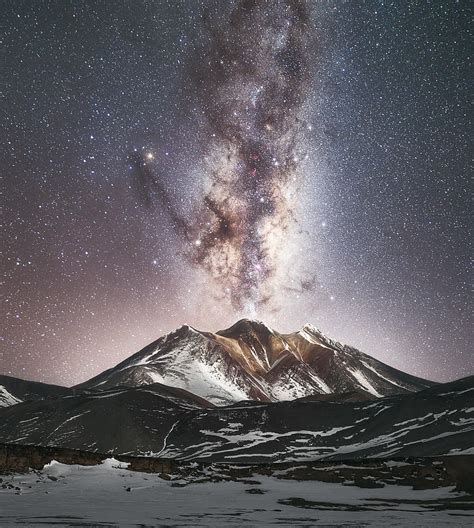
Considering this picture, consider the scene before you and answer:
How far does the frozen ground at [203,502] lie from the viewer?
69.4ft

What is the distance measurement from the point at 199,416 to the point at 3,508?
167 metres

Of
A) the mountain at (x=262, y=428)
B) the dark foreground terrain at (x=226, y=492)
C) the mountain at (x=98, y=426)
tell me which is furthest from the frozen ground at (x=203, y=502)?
the mountain at (x=98, y=426)

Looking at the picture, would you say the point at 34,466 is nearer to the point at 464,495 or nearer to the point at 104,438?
the point at 464,495

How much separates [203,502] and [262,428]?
491 feet

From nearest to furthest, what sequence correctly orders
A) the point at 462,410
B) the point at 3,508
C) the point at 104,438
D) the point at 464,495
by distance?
the point at 3,508
the point at 464,495
the point at 462,410
the point at 104,438

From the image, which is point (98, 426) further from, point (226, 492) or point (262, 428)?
point (226, 492)

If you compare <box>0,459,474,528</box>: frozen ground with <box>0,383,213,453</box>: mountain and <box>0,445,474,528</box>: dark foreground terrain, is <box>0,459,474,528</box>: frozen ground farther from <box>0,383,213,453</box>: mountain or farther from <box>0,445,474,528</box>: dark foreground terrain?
<box>0,383,213,453</box>: mountain

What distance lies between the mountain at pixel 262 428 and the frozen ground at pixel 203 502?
272 ft

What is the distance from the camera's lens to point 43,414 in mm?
196500

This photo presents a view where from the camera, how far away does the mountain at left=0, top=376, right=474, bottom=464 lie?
13488 centimetres

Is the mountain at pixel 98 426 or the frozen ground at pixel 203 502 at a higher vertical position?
the mountain at pixel 98 426

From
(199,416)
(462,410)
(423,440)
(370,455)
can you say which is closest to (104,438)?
(199,416)

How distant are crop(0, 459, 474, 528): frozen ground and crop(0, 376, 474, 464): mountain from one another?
8278cm

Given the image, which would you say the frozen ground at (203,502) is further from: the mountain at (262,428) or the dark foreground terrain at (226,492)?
the mountain at (262,428)
